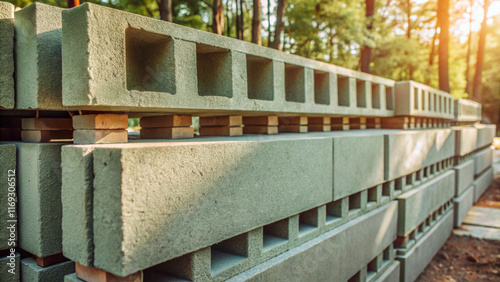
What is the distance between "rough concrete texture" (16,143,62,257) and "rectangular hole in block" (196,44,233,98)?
1.01m

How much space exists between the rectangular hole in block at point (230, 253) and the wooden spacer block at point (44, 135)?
1.18 meters

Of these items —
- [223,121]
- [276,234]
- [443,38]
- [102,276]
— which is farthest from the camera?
[443,38]

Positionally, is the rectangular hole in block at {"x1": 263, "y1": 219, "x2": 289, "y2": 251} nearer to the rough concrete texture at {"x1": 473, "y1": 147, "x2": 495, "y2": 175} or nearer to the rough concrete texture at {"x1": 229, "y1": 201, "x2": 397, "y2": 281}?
the rough concrete texture at {"x1": 229, "y1": 201, "x2": 397, "y2": 281}

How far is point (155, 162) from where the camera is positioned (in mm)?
1590

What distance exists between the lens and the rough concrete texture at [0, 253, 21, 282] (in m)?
1.91

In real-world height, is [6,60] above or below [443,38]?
below

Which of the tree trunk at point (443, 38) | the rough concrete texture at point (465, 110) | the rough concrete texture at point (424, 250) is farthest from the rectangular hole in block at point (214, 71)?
the tree trunk at point (443, 38)

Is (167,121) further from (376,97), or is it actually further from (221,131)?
(376,97)

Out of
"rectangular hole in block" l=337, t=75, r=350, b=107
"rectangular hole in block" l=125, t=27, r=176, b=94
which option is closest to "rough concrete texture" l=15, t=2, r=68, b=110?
"rectangular hole in block" l=125, t=27, r=176, b=94

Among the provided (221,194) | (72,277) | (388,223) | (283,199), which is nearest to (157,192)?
(221,194)

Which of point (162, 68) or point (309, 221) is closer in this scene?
point (162, 68)

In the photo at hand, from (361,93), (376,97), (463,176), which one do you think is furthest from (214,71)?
(463,176)

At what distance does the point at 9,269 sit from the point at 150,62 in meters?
1.38

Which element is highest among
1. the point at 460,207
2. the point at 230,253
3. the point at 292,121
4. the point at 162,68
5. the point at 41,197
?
the point at 162,68
